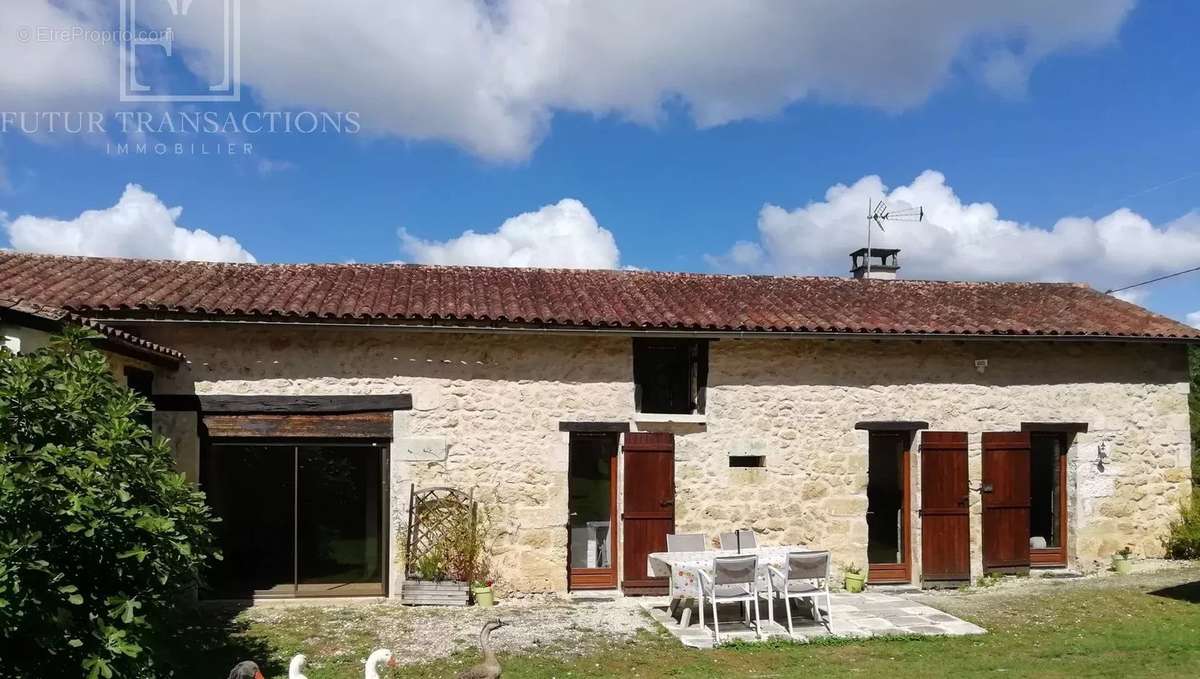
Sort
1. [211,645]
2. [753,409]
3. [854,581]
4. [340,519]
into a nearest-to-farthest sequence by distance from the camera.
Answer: [211,645] → [340,519] → [854,581] → [753,409]

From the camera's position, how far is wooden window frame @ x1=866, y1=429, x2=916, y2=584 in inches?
398

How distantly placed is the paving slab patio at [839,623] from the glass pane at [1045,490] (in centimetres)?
298

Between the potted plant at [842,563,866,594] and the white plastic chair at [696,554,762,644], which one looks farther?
the potted plant at [842,563,866,594]

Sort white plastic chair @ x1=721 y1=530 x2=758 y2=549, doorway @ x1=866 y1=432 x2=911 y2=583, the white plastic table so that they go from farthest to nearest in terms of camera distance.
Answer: doorway @ x1=866 y1=432 x2=911 y2=583
white plastic chair @ x1=721 y1=530 x2=758 y2=549
the white plastic table

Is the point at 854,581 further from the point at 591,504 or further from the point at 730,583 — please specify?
the point at 591,504

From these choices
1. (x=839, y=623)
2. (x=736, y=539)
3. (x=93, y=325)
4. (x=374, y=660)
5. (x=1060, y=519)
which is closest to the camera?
(x=374, y=660)

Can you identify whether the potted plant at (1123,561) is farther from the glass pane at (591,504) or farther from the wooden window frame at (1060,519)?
the glass pane at (591,504)

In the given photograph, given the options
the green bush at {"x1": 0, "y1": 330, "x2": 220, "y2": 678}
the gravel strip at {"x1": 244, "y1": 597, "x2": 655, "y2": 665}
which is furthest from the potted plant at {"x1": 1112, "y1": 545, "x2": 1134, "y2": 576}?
the green bush at {"x1": 0, "y1": 330, "x2": 220, "y2": 678}

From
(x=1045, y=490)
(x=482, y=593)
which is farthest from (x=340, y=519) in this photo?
(x=1045, y=490)

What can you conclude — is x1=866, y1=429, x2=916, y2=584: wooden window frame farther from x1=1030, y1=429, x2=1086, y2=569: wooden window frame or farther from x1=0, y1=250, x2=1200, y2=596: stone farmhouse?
x1=1030, y1=429, x2=1086, y2=569: wooden window frame

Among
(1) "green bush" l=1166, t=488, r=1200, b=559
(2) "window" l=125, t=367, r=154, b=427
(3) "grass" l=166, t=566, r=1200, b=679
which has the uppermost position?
(2) "window" l=125, t=367, r=154, b=427

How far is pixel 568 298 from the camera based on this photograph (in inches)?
408

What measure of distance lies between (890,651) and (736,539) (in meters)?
2.24

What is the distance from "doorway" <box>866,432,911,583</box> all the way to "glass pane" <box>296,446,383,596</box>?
624cm
